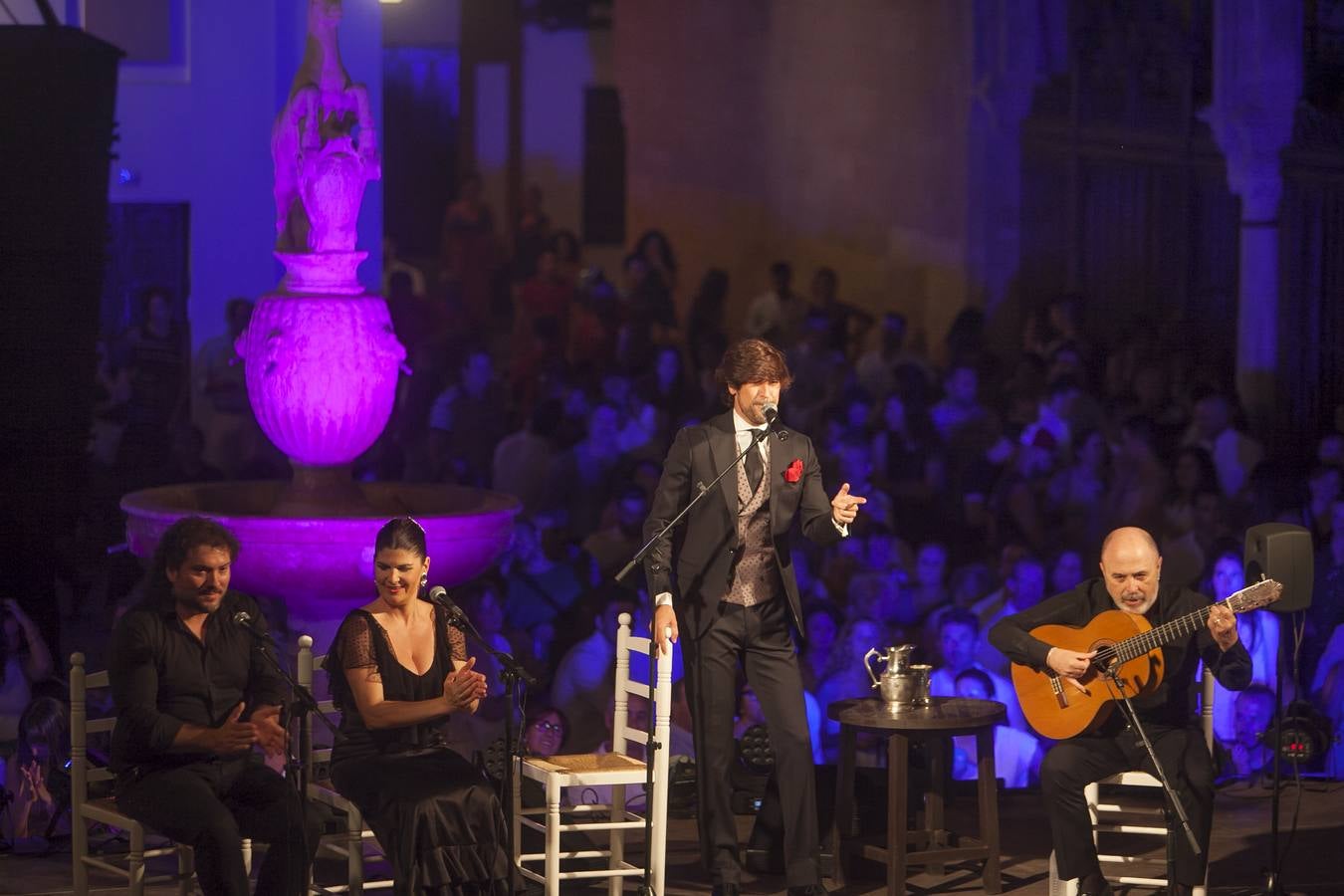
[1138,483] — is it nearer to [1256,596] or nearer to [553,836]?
[1256,596]

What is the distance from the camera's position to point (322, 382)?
19.6ft

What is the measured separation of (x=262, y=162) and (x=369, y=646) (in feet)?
15.0

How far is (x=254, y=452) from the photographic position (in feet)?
29.1

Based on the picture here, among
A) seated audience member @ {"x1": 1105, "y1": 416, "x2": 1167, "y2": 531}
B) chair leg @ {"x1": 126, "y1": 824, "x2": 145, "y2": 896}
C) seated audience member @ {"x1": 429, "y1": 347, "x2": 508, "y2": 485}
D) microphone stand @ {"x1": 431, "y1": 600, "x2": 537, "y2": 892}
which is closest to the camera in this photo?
microphone stand @ {"x1": 431, "y1": 600, "x2": 537, "y2": 892}

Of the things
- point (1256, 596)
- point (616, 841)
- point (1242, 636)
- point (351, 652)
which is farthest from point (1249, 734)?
point (351, 652)

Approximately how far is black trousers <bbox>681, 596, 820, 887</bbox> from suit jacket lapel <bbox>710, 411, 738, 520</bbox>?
0.93 feet

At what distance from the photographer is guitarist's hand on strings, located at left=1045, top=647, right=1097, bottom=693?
17.3 ft

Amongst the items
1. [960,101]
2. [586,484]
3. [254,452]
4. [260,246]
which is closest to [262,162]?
[260,246]

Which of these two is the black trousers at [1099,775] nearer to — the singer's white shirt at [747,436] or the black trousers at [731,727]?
the black trousers at [731,727]

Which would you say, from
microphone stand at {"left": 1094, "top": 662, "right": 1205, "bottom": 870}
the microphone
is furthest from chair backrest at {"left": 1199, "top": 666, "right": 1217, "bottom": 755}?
the microphone

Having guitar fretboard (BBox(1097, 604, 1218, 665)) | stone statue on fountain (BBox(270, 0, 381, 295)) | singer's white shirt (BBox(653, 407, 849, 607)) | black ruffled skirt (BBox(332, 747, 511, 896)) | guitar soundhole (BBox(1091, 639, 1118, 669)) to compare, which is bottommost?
black ruffled skirt (BBox(332, 747, 511, 896))

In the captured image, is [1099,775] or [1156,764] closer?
[1156,764]

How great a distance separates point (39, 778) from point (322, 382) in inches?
60.2

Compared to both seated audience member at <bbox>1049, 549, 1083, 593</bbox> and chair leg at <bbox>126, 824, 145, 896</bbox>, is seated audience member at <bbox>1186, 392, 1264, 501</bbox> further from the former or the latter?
chair leg at <bbox>126, 824, 145, 896</bbox>
